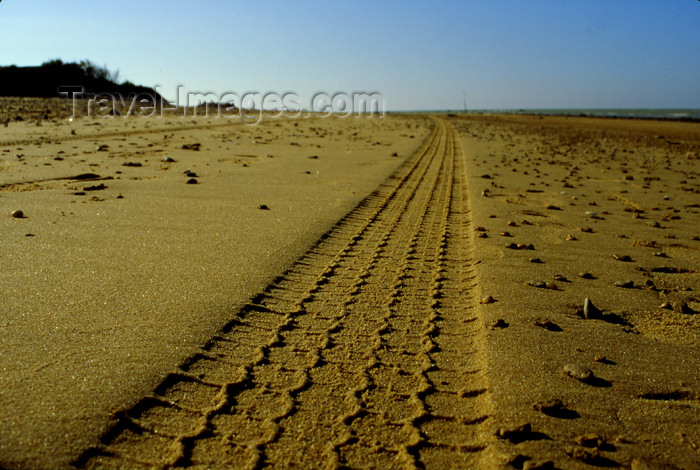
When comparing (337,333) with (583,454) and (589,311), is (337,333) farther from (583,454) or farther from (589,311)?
A: (589,311)

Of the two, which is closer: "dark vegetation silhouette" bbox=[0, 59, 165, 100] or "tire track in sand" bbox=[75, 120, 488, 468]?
"tire track in sand" bbox=[75, 120, 488, 468]

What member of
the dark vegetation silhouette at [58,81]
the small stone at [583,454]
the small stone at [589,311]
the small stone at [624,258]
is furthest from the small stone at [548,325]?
the dark vegetation silhouette at [58,81]

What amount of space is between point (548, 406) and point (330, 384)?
0.84 metres

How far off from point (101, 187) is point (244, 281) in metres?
3.41

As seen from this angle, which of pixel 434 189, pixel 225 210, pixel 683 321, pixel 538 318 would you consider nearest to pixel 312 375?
pixel 538 318

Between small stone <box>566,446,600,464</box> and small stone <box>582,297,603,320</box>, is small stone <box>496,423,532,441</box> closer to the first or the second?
small stone <box>566,446,600,464</box>

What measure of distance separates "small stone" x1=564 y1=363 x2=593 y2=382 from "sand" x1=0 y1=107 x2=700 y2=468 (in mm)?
13

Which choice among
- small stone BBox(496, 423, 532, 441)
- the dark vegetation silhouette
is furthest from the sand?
the dark vegetation silhouette

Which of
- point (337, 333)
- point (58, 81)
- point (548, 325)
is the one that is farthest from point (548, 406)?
point (58, 81)

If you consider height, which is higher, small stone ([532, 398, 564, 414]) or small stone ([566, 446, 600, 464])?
small stone ([532, 398, 564, 414])

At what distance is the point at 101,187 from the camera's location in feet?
19.1

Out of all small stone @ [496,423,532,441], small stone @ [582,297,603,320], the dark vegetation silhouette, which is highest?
the dark vegetation silhouette

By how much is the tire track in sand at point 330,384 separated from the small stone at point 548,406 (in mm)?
206

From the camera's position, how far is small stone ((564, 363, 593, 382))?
2.26 metres
